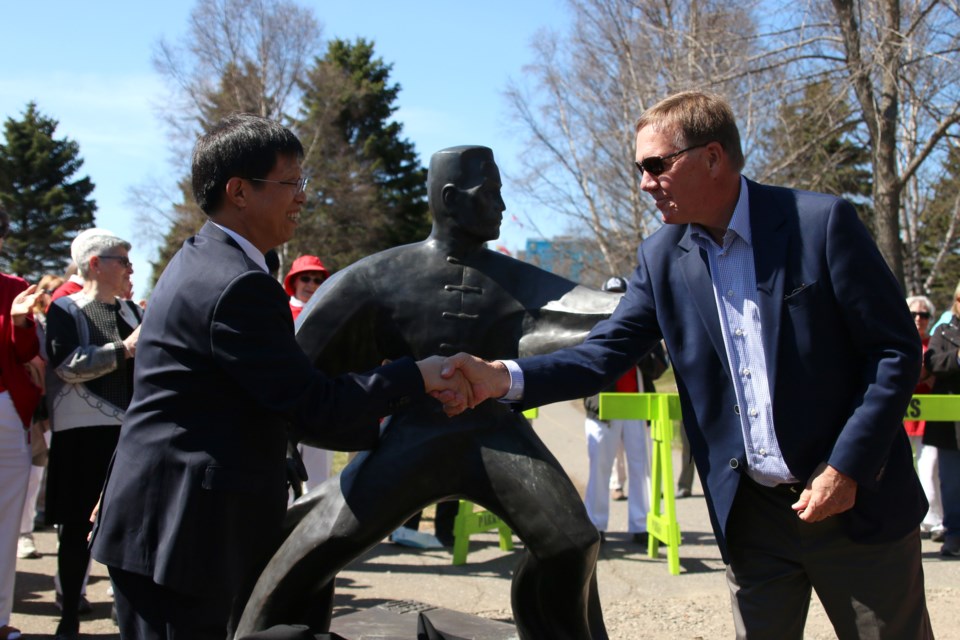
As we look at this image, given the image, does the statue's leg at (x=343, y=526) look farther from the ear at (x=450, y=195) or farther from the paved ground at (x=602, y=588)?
the paved ground at (x=602, y=588)

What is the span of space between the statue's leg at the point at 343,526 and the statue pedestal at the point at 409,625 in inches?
20.3

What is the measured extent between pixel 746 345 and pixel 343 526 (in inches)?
61.8

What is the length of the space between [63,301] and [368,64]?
99.5ft

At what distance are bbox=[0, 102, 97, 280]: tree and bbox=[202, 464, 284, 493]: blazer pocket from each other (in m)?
35.0

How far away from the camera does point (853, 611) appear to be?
8.00ft

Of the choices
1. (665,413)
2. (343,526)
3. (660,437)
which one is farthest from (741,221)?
(660,437)

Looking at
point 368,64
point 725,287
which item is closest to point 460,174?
point 725,287

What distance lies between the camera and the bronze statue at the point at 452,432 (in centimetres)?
334

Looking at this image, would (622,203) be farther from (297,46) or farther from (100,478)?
(100,478)

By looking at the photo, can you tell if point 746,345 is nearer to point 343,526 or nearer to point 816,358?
point 816,358

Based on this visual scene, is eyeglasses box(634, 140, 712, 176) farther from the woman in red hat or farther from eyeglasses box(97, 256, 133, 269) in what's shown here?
the woman in red hat

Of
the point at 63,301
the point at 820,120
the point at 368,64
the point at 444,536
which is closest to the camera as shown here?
the point at 63,301

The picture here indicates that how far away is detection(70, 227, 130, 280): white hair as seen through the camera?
15.5ft

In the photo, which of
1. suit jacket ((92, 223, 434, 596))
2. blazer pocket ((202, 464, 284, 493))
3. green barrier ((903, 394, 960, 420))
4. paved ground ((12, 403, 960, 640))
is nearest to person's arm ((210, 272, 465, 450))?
suit jacket ((92, 223, 434, 596))
